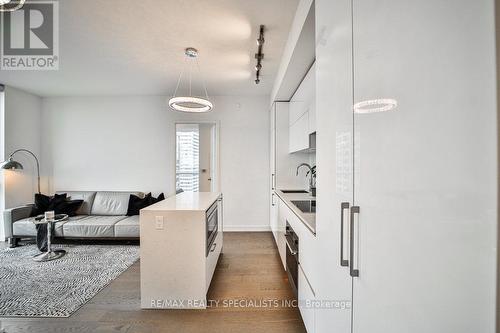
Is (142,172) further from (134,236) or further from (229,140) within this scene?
(229,140)

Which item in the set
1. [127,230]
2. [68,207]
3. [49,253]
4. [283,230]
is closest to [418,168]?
[283,230]

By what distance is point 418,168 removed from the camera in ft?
1.74

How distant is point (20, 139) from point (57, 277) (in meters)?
3.24

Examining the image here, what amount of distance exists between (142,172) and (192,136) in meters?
1.58

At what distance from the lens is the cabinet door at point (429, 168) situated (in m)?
0.39

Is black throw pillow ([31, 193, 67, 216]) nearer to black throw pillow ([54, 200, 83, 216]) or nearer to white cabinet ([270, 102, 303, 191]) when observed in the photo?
black throw pillow ([54, 200, 83, 216])

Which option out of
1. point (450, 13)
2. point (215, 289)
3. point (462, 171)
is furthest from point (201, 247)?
point (450, 13)

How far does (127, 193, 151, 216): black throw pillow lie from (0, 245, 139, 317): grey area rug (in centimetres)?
67

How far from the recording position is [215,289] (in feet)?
7.43

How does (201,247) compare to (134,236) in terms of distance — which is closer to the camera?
(201,247)

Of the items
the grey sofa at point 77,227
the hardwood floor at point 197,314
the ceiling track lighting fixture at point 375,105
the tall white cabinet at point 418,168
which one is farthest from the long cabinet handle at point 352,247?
the grey sofa at point 77,227
